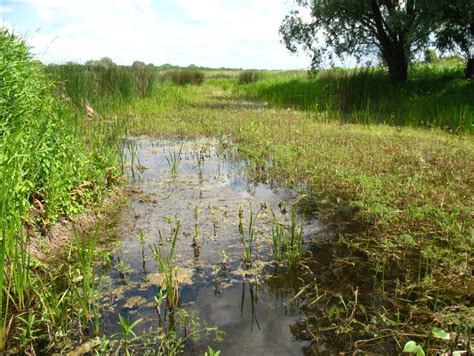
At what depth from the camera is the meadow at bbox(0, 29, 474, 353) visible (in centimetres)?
307

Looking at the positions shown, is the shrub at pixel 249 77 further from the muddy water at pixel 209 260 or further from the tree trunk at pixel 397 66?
the muddy water at pixel 209 260

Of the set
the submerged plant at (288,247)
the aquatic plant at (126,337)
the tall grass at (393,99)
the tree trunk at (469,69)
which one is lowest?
the aquatic plant at (126,337)

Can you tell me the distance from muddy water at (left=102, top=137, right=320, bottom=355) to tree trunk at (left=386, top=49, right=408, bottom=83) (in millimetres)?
10799

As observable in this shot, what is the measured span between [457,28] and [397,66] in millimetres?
2339

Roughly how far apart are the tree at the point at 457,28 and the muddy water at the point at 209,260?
9549 millimetres

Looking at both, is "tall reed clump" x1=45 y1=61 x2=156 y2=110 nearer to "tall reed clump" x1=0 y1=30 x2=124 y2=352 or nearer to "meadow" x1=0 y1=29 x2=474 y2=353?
"meadow" x1=0 y1=29 x2=474 y2=353

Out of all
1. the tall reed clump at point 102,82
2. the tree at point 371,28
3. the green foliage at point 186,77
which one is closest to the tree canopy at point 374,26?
the tree at point 371,28

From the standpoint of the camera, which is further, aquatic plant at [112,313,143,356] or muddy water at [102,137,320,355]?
muddy water at [102,137,320,355]

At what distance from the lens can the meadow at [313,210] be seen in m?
3.07

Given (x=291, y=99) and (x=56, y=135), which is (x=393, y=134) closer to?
(x=56, y=135)

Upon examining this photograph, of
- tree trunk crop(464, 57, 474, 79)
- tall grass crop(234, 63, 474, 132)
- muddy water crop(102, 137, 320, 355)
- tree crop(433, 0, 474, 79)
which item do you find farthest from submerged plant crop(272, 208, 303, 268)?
tree trunk crop(464, 57, 474, 79)

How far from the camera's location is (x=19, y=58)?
5.01m

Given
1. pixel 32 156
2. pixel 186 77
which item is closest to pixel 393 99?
pixel 32 156

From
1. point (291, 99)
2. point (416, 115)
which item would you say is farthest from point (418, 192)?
point (291, 99)
